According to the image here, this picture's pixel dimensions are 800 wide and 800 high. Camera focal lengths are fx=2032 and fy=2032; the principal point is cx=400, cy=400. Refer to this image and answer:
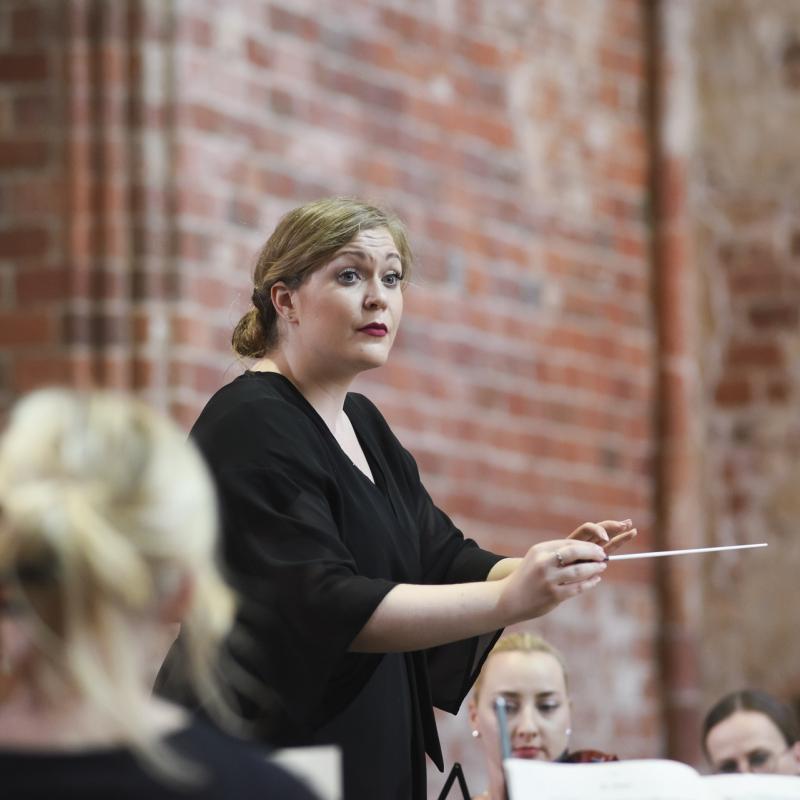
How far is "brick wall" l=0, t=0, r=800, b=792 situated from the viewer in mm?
4781

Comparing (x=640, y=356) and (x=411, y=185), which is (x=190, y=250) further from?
(x=640, y=356)

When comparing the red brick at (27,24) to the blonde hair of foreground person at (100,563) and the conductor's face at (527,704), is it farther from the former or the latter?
the blonde hair of foreground person at (100,563)

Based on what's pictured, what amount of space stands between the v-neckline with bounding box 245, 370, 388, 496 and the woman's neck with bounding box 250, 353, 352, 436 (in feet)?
0.04

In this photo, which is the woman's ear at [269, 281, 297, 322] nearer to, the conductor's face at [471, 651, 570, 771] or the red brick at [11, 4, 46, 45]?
the conductor's face at [471, 651, 570, 771]

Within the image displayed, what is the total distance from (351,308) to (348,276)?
6 centimetres

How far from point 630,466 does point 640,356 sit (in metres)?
0.35

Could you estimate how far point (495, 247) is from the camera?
5.82 metres

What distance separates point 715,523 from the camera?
7051mm

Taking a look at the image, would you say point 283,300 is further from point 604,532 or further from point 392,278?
point 604,532

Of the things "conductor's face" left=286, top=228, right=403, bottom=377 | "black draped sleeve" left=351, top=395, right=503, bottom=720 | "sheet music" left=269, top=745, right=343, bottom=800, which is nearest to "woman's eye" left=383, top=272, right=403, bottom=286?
"conductor's face" left=286, top=228, right=403, bottom=377

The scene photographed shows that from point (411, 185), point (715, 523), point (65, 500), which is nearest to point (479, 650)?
point (65, 500)

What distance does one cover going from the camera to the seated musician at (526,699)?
407cm

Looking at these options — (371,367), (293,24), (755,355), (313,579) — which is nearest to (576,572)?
(313,579)

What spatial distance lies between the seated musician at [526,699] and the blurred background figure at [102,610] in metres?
2.34
